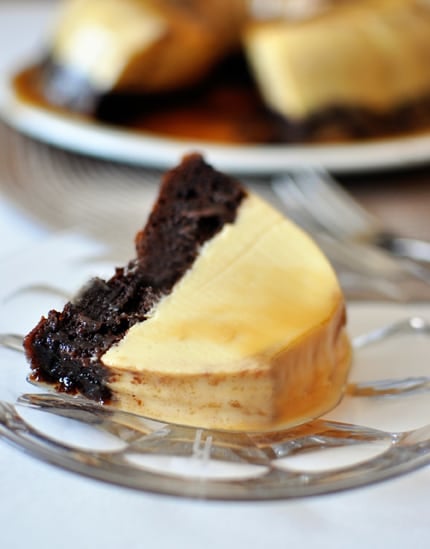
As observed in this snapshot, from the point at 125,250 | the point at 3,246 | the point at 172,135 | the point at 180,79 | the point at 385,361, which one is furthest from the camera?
the point at 180,79

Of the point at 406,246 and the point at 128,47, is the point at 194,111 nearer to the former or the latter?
the point at 128,47

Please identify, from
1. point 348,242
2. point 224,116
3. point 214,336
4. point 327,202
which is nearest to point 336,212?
point 327,202

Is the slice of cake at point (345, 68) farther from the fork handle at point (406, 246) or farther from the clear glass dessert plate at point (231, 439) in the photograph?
the clear glass dessert plate at point (231, 439)

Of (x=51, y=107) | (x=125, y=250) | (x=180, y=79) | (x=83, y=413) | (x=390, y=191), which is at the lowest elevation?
(x=83, y=413)

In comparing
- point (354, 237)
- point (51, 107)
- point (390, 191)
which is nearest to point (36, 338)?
point (354, 237)

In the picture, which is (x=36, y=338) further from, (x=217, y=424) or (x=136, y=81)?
(x=136, y=81)

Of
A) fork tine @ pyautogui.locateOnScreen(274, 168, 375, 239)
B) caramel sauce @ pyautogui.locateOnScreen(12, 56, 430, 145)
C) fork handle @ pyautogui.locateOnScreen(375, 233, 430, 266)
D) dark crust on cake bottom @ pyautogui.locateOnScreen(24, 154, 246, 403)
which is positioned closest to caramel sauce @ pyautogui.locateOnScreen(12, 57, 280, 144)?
caramel sauce @ pyautogui.locateOnScreen(12, 56, 430, 145)

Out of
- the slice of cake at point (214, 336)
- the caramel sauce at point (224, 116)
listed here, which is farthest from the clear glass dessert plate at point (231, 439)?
the caramel sauce at point (224, 116)
